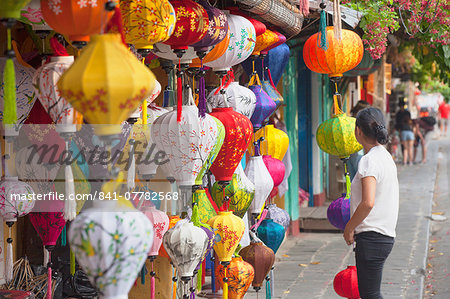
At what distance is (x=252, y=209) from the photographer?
5.01 metres

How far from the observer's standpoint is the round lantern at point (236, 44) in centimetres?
442

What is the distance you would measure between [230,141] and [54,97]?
1362mm

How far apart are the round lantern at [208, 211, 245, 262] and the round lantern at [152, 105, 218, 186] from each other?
70cm

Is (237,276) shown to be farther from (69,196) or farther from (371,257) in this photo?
(69,196)

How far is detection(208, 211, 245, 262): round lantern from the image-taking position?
431 centimetres

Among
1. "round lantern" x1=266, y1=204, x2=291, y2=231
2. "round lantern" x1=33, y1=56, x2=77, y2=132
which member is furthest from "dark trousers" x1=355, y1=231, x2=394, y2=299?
"round lantern" x1=33, y1=56, x2=77, y2=132

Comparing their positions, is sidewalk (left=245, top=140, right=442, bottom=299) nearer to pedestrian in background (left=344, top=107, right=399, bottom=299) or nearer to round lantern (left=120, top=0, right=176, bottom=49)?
pedestrian in background (left=344, top=107, right=399, bottom=299)

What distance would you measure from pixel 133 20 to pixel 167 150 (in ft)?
2.51

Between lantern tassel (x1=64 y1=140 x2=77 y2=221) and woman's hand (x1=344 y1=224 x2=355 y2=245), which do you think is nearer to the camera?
lantern tassel (x1=64 y1=140 x2=77 y2=221)

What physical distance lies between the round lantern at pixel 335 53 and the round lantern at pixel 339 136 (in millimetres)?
390

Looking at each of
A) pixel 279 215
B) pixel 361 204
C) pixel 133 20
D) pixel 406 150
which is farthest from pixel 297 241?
pixel 406 150

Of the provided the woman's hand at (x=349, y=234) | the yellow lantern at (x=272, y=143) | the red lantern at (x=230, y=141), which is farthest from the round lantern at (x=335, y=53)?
the woman's hand at (x=349, y=234)

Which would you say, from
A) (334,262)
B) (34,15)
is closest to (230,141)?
A: (34,15)

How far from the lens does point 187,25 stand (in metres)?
3.65
